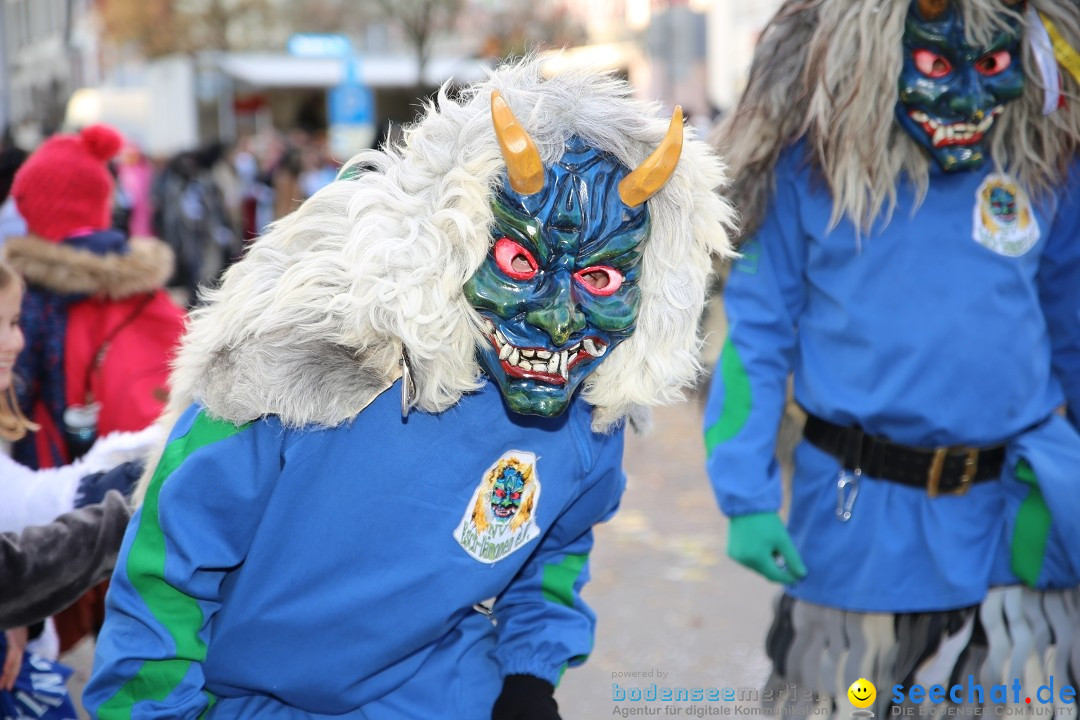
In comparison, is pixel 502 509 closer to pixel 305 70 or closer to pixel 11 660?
pixel 11 660

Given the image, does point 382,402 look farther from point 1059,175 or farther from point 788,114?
point 1059,175

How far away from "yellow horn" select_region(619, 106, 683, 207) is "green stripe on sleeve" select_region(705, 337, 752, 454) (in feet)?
3.29

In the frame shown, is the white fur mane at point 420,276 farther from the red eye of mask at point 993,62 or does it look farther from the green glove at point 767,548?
the red eye of mask at point 993,62

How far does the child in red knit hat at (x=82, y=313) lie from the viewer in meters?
3.17

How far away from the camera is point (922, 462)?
2.53m

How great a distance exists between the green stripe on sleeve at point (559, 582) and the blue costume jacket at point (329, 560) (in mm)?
148

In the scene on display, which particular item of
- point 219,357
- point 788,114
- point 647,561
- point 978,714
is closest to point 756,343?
point 788,114

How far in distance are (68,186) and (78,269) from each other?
0.35m

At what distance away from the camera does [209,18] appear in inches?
958

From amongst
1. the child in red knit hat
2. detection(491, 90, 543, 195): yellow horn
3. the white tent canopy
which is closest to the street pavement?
the child in red knit hat

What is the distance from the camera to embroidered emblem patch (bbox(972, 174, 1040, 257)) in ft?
8.18

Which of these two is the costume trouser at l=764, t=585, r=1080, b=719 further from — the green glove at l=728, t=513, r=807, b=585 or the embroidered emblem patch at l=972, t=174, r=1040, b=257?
the embroidered emblem patch at l=972, t=174, r=1040, b=257

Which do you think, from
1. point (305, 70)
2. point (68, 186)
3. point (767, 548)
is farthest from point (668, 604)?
point (305, 70)

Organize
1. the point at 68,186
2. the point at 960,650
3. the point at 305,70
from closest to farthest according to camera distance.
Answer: the point at 960,650, the point at 68,186, the point at 305,70
